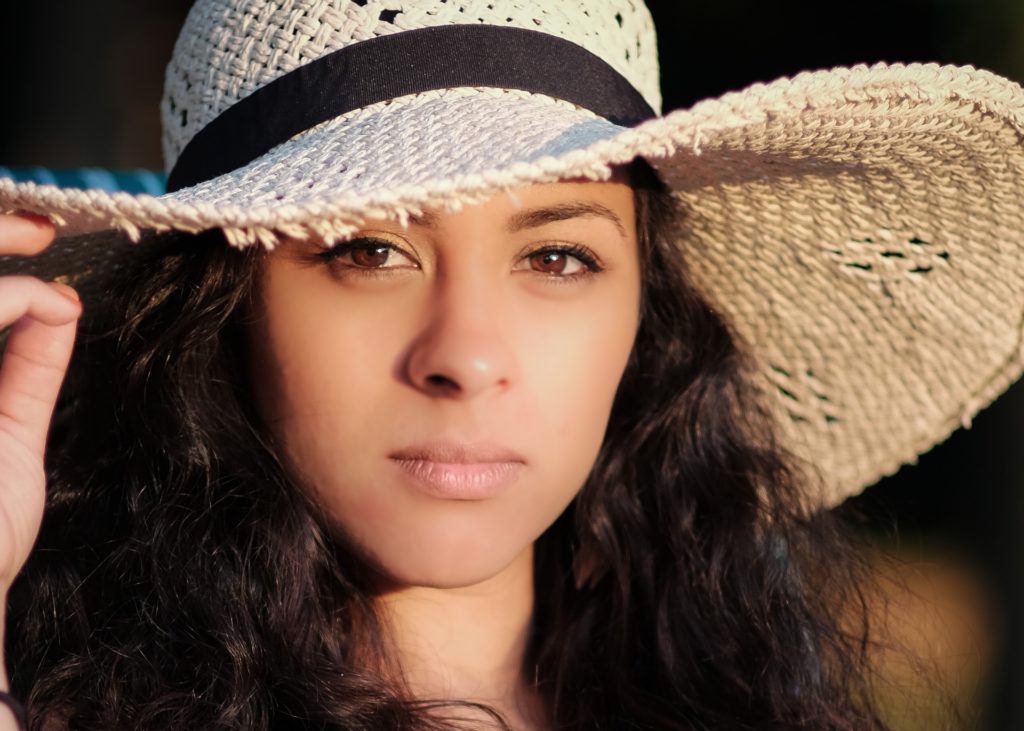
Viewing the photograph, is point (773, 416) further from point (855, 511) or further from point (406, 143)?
point (406, 143)

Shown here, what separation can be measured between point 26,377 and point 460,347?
1.72 ft

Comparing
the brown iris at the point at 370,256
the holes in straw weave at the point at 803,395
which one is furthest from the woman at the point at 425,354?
the holes in straw weave at the point at 803,395

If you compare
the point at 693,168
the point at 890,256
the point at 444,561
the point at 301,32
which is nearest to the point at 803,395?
the point at 890,256

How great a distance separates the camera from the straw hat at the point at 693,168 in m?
1.44

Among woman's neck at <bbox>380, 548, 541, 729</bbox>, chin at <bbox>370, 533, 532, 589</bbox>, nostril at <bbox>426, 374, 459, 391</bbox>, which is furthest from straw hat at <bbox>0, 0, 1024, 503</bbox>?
woman's neck at <bbox>380, 548, 541, 729</bbox>

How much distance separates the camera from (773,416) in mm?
2320

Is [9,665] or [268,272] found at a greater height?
[268,272]

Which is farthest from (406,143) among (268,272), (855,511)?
(855,511)

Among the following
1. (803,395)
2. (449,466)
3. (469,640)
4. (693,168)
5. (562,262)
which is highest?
(693,168)

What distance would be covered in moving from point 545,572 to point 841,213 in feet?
2.47

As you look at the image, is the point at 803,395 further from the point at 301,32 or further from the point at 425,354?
the point at 301,32

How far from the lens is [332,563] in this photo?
181 centimetres

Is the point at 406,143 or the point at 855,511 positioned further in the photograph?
the point at 855,511

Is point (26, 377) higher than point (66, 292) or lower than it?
lower
